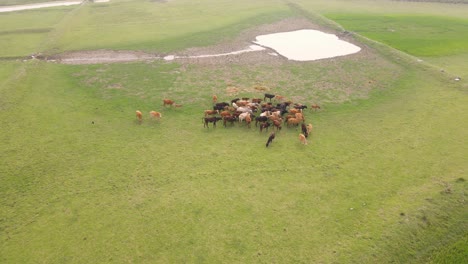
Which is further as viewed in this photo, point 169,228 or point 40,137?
point 40,137

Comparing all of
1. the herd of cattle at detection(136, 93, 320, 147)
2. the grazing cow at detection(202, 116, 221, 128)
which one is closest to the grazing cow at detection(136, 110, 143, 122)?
the herd of cattle at detection(136, 93, 320, 147)

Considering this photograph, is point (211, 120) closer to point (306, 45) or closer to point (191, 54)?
point (191, 54)

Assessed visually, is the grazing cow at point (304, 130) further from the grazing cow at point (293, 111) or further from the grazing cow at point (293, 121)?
the grazing cow at point (293, 111)

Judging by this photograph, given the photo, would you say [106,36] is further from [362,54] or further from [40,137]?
[362,54]

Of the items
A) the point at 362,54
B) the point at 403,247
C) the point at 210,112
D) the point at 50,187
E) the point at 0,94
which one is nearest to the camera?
the point at 403,247

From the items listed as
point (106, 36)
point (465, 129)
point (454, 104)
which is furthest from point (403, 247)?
point (106, 36)

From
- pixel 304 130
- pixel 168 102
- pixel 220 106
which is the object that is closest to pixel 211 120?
pixel 220 106

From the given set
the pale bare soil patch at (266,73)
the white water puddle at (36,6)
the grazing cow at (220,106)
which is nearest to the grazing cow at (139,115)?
the pale bare soil patch at (266,73)

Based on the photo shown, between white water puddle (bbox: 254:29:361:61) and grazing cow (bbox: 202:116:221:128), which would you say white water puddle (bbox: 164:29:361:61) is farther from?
grazing cow (bbox: 202:116:221:128)
